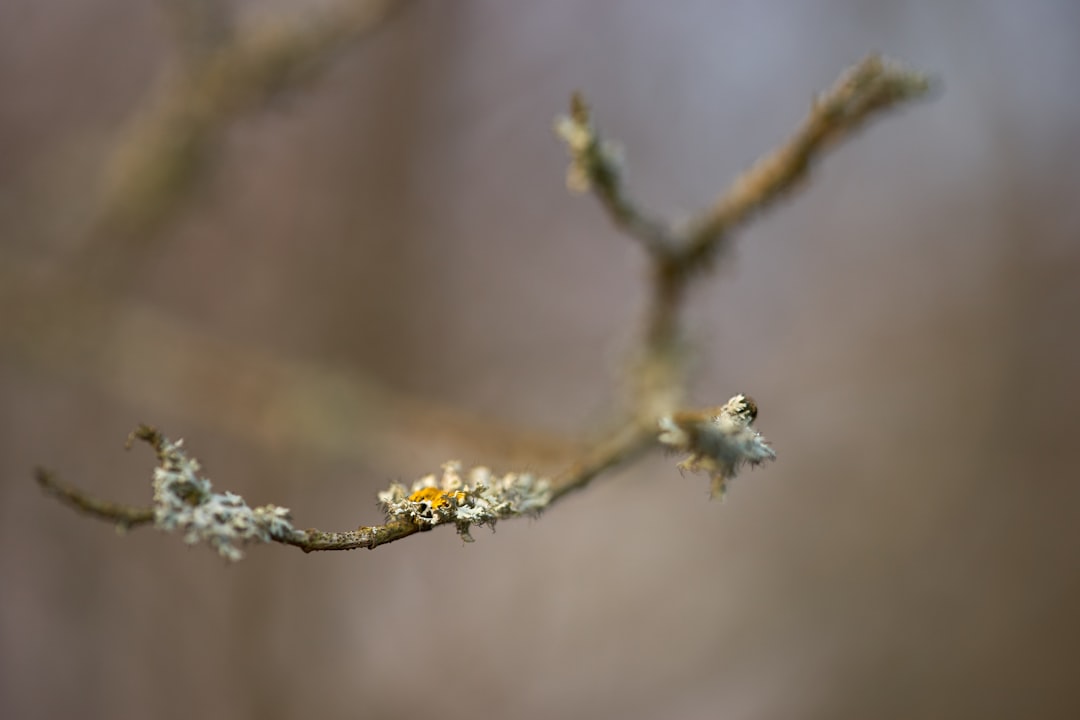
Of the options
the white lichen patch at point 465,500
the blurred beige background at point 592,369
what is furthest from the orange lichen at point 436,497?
the blurred beige background at point 592,369

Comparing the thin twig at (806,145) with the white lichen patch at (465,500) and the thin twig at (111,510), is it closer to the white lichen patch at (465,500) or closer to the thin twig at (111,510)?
the white lichen patch at (465,500)

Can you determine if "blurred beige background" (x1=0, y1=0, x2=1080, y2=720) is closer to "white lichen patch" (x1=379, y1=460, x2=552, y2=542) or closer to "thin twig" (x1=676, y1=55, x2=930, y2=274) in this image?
"thin twig" (x1=676, y1=55, x2=930, y2=274)

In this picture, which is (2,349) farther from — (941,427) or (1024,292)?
(1024,292)

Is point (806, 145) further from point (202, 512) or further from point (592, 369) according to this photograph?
point (592, 369)

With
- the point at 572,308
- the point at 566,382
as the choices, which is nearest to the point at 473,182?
the point at 572,308

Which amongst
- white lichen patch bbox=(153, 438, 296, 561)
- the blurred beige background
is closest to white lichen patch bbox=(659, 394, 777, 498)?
white lichen patch bbox=(153, 438, 296, 561)

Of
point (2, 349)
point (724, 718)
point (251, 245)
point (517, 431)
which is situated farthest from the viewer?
point (251, 245)

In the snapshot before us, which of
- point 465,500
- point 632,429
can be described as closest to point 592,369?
point 632,429
